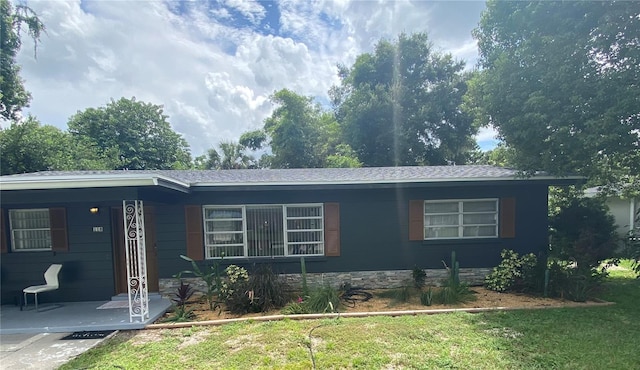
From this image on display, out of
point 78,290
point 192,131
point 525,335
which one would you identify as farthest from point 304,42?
point 192,131

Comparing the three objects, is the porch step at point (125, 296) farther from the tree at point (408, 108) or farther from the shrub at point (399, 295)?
the tree at point (408, 108)

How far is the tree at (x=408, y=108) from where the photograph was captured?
63.8 ft

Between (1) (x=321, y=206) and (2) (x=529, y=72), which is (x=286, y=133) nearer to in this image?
(1) (x=321, y=206)

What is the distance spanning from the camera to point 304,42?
1318 centimetres

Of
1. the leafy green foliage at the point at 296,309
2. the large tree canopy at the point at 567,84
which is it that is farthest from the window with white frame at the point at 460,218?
the leafy green foliage at the point at 296,309

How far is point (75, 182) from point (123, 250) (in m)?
2.75

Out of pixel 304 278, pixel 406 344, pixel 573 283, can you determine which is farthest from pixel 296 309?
pixel 573 283

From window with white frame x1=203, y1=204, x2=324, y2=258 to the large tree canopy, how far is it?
471cm

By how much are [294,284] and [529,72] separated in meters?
6.73

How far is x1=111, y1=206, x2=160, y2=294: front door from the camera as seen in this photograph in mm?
6875

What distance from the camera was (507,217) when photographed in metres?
7.32

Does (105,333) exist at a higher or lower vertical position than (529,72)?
lower

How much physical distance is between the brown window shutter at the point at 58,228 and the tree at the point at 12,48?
935 cm

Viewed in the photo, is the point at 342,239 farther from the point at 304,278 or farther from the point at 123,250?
the point at 123,250
